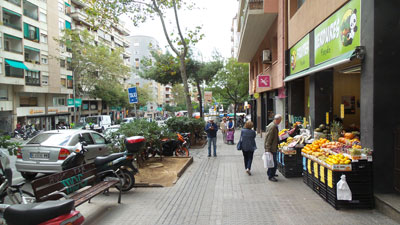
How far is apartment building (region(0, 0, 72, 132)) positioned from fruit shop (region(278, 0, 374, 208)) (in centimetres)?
2834

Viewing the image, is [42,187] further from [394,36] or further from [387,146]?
[394,36]

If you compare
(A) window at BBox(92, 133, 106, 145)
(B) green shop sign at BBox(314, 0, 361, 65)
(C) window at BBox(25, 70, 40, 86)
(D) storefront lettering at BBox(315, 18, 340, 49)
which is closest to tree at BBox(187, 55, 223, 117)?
(A) window at BBox(92, 133, 106, 145)

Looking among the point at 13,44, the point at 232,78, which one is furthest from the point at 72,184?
the point at 232,78

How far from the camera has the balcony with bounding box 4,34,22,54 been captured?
28.9 meters

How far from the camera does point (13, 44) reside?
2998 centimetres

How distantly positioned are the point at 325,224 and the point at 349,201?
0.87 metres

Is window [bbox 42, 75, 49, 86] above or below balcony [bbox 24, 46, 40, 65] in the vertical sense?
below

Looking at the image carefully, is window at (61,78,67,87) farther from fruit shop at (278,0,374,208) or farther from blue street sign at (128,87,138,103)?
fruit shop at (278,0,374,208)

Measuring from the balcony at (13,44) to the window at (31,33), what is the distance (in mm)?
1324

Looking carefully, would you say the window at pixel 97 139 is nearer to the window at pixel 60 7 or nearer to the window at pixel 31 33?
the window at pixel 31 33

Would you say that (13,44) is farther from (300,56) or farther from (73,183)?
(73,183)

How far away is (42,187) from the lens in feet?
13.4

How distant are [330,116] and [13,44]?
32.6 meters

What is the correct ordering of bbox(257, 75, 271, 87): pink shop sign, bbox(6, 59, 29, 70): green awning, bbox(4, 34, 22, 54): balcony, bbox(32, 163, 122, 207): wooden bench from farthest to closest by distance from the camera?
bbox(4, 34, 22, 54): balcony < bbox(6, 59, 29, 70): green awning < bbox(257, 75, 271, 87): pink shop sign < bbox(32, 163, 122, 207): wooden bench
